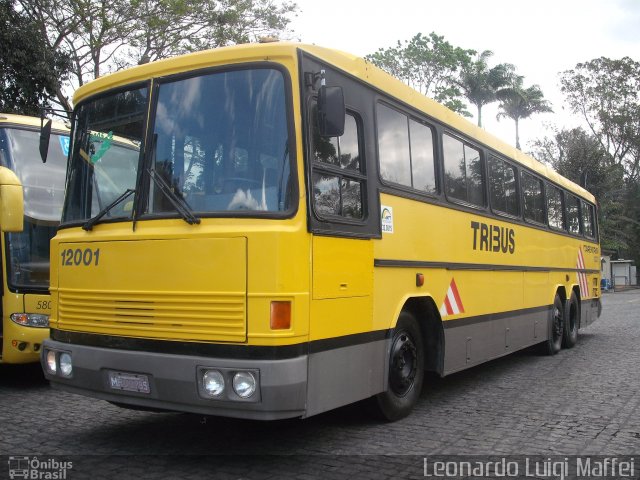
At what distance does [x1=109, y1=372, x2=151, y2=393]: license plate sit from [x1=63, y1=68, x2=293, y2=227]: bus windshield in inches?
45.4

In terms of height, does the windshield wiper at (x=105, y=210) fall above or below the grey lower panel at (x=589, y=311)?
above

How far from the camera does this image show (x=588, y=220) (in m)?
14.4

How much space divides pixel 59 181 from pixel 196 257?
4.59m

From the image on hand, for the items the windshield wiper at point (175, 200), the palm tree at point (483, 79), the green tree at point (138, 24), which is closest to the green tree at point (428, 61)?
the palm tree at point (483, 79)

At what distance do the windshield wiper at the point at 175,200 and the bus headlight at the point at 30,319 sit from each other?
→ 3633mm

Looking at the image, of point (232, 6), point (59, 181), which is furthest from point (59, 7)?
point (59, 181)

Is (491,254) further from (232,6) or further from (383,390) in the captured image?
(232,6)

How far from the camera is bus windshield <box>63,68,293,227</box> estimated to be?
4703 mm

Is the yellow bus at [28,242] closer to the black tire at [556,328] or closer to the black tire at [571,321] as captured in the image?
the black tire at [556,328]

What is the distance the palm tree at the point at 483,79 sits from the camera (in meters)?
39.2

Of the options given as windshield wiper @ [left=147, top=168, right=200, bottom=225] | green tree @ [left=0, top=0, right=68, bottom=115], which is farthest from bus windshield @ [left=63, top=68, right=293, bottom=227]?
green tree @ [left=0, top=0, right=68, bottom=115]

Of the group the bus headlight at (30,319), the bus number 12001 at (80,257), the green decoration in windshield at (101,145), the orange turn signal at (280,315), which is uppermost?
the green decoration in windshield at (101,145)

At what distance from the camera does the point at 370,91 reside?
5848mm

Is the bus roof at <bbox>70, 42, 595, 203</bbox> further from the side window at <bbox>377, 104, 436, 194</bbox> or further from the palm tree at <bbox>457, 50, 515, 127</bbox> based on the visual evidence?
the palm tree at <bbox>457, 50, 515, 127</bbox>
